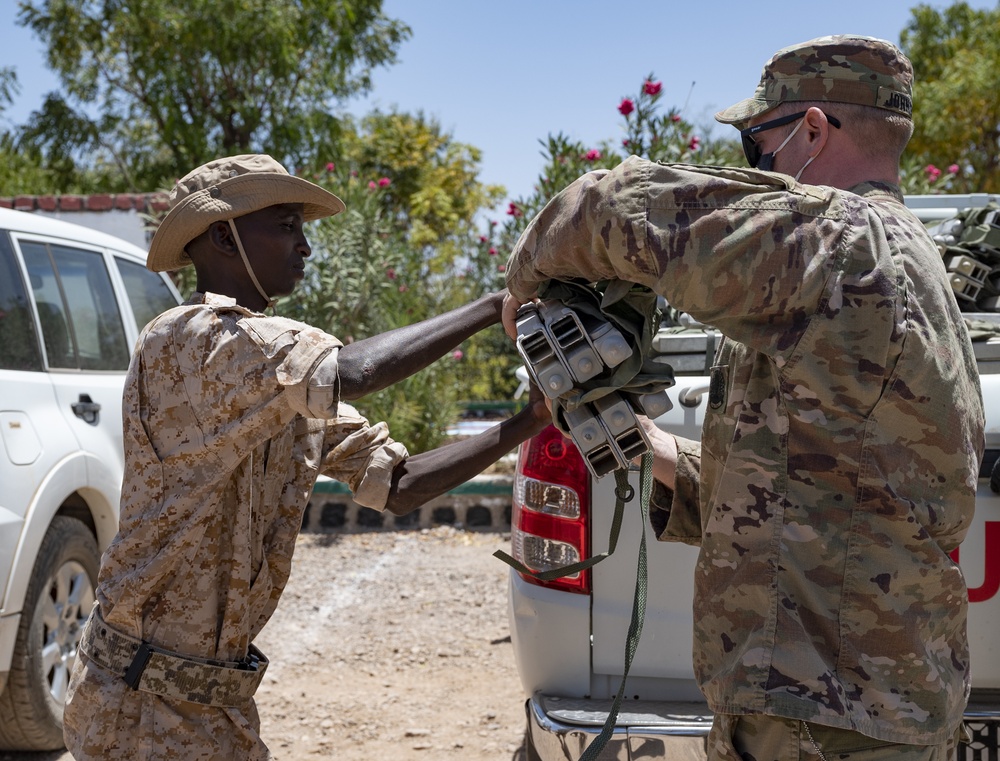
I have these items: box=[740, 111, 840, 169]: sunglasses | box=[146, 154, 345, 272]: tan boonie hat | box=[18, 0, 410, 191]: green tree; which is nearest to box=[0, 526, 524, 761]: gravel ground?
box=[146, 154, 345, 272]: tan boonie hat

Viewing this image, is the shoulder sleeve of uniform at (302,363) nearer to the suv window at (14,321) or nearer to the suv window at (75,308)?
the suv window at (14,321)

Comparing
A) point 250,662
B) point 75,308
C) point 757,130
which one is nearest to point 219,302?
point 250,662

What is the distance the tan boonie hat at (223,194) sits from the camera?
2.10m

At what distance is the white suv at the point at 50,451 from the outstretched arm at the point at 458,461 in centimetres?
175

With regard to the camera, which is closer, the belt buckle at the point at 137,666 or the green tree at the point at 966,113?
the belt buckle at the point at 137,666

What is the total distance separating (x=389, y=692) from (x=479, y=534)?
8.37 feet

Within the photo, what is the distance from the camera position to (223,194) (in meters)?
2.11

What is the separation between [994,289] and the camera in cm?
365

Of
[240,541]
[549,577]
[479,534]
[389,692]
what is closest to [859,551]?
[549,577]

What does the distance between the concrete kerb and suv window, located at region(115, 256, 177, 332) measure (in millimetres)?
2294

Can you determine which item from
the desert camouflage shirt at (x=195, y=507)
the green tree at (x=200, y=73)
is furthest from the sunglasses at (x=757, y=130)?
the green tree at (x=200, y=73)

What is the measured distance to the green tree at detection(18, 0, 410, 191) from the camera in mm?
14172

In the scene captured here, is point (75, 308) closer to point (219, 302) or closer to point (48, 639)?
point (48, 639)

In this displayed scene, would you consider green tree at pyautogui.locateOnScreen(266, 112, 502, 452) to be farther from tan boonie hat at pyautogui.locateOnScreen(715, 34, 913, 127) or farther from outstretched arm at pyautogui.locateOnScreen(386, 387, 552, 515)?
tan boonie hat at pyautogui.locateOnScreen(715, 34, 913, 127)
